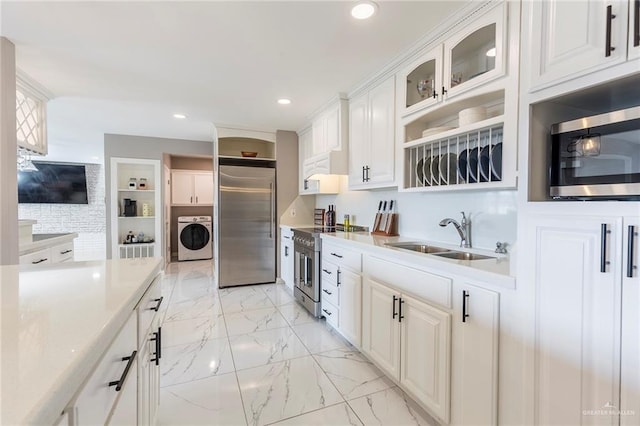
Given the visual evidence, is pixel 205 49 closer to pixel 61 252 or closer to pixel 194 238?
pixel 61 252

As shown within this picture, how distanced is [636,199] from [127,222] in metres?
6.30

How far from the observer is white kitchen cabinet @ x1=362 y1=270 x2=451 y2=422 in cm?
155

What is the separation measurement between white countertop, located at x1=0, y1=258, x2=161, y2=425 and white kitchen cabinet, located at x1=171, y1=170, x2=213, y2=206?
549cm

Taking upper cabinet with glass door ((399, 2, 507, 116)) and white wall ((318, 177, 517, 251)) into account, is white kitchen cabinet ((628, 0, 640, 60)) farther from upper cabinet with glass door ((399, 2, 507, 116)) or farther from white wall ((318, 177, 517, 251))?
white wall ((318, 177, 517, 251))

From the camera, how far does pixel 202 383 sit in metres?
2.04

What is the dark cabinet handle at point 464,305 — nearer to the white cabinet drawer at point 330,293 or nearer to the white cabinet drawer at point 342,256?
the white cabinet drawer at point 342,256

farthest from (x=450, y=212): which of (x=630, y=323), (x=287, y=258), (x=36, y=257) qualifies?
(x=36, y=257)

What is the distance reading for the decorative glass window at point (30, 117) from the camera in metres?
2.62

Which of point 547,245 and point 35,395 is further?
point 547,245

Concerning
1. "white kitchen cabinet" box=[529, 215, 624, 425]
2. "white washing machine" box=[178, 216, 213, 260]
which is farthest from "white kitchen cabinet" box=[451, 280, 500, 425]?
"white washing machine" box=[178, 216, 213, 260]

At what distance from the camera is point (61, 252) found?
10.6ft

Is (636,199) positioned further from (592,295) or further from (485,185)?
(485,185)

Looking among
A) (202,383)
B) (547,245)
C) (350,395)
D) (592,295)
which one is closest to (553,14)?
(547,245)

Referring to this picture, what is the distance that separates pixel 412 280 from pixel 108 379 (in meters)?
1.51
